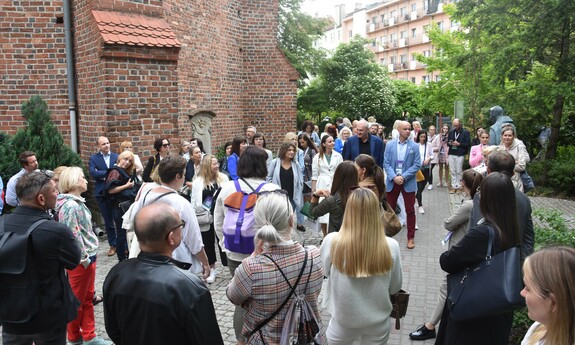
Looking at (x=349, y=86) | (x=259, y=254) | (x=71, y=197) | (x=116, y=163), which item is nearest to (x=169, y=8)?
(x=116, y=163)

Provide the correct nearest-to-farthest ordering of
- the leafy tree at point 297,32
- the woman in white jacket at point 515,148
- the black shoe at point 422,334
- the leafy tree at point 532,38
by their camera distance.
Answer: the black shoe at point 422,334 → the woman in white jacket at point 515,148 → the leafy tree at point 532,38 → the leafy tree at point 297,32

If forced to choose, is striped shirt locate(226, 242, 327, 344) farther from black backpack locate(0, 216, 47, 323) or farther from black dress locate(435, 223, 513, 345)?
black backpack locate(0, 216, 47, 323)

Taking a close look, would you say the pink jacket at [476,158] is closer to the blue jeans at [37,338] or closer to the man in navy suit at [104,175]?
the man in navy suit at [104,175]

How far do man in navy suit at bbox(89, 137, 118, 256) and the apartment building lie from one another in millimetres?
52144

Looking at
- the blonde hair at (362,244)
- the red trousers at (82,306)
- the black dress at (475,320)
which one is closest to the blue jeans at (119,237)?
the red trousers at (82,306)

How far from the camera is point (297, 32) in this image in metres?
23.1

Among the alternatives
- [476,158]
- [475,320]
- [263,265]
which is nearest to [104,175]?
[263,265]

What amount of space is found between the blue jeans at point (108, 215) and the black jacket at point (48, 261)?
3.56 meters

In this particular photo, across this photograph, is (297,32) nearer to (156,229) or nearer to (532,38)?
(532,38)

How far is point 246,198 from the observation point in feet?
13.7

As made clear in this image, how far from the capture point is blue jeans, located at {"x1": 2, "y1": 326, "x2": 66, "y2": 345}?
328 cm

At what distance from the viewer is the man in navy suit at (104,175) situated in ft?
22.5

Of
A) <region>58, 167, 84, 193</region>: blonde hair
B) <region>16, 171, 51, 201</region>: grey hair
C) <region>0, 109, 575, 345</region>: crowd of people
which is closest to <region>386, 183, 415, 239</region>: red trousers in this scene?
<region>0, 109, 575, 345</region>: crowd of people

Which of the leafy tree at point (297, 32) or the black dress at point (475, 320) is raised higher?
the leafy tree at point (297, 32)
